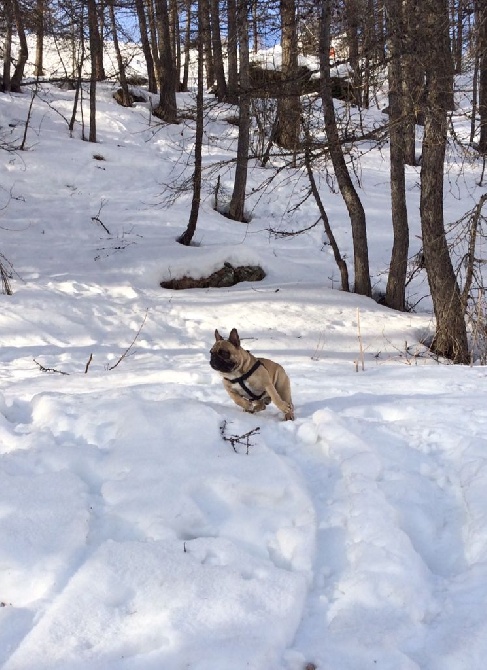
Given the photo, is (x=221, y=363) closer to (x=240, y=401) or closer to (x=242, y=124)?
(x=240, y=401)

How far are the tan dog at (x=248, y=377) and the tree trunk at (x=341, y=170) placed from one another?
6404 millimetres

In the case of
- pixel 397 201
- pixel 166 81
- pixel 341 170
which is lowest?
pixel 397 201

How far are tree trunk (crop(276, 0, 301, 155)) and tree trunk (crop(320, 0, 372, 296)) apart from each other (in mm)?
576

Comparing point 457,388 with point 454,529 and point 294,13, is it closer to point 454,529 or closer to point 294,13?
point 454,529

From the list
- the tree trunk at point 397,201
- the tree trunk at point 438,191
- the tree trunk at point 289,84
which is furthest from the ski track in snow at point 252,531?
the tree trunk at point 397,201

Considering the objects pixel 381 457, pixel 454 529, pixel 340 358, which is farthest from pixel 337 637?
pixel 340 358

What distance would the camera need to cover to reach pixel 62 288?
13.1m

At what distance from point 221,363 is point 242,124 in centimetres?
1268

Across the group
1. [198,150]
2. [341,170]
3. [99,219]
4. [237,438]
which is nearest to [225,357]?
[237,438]

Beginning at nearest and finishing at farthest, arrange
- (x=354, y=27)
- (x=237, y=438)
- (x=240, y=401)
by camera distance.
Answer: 1. (x=237, y=438)
2. (x=240, y=401)
3. (x=354, y=27)

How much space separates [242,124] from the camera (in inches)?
635

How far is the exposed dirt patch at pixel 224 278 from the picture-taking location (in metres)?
14.3

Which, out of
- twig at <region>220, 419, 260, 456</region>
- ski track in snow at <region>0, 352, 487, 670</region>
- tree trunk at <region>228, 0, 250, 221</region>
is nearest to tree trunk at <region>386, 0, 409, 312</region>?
tree trunk at <region>228, 0, 250, 221</region>

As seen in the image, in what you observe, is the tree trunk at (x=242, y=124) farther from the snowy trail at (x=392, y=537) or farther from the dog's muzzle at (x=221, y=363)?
the snowy trail at (x=392, y=537)
